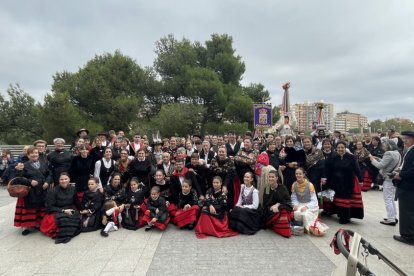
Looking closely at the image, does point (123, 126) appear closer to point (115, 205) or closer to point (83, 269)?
point (115, 205)

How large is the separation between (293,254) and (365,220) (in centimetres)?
258

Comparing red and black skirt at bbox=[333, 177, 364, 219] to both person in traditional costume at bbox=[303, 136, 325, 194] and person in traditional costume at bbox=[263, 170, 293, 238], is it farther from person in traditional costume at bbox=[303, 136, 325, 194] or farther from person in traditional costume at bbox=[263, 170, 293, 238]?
person in traditional costume at bbox=[263, 170, 293, 238]

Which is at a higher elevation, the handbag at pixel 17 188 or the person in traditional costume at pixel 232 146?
the person in traditional costume at pixel 232 146

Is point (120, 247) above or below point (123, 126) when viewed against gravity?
below

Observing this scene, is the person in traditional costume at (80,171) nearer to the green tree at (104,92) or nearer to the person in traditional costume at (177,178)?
the person in traditional costume at (177,178)

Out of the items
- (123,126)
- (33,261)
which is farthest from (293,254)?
(123,126)

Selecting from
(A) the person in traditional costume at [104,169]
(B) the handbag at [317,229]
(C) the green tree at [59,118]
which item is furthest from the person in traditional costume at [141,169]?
(C) the green tree at [59,118]

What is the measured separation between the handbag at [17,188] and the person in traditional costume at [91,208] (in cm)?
96

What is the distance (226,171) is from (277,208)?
47.9 inches

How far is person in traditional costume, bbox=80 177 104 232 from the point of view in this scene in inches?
197

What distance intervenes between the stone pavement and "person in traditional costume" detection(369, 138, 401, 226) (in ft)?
1.11

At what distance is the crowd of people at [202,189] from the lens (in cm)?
482

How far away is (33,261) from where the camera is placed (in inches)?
150

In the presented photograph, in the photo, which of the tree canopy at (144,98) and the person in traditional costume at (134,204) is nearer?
the person in traditional costume at (134,204)
